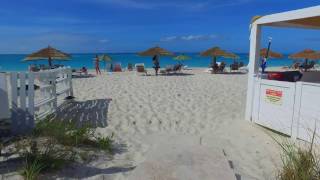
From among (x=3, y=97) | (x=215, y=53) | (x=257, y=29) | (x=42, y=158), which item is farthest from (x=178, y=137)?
(x=215, y=53)

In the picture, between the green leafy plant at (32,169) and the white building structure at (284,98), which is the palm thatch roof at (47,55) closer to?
the white building structure at (284,98)

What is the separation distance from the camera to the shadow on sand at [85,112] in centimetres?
646

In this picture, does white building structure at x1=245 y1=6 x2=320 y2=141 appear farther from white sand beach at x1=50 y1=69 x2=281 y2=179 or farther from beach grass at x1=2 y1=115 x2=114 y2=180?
beach grass at x1=2 y1=115 x2=114 y2=180

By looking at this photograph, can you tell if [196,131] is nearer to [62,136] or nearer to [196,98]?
[62,136]

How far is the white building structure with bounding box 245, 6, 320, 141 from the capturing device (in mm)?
4988

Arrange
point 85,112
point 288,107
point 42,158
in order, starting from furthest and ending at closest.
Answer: point 85,112, point 288,107, point 42,158

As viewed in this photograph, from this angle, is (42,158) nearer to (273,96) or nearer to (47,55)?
(273,96)

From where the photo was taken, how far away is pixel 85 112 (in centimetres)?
731

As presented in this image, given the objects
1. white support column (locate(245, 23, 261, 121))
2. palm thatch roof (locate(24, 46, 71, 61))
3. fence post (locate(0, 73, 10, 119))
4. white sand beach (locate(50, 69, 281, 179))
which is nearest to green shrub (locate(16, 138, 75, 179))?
white sand beach (locate(50, 69, 281, 179))

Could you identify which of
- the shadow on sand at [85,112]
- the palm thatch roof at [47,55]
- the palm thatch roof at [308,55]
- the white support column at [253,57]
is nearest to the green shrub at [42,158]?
the shadow on sand at [85,112]

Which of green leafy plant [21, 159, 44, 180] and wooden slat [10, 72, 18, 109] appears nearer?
green leafy plant [21, 159, 44, 180]

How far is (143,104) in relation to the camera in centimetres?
838

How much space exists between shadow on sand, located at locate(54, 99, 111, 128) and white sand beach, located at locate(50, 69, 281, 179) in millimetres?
38

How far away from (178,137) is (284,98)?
1.89 metres
